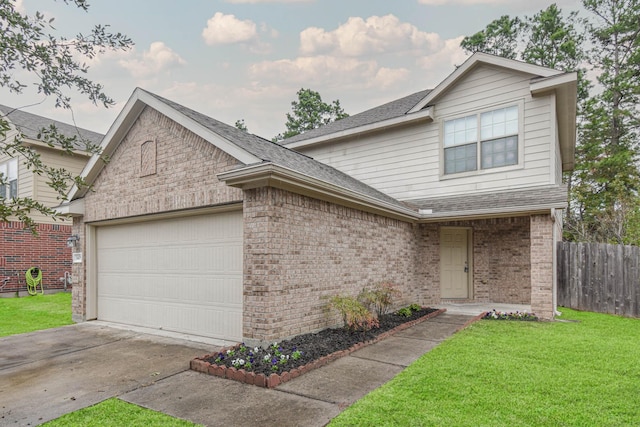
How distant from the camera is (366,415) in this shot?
3.65m

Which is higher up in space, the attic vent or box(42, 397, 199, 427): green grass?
the attic vent

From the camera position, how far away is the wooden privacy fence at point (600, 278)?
359 inches

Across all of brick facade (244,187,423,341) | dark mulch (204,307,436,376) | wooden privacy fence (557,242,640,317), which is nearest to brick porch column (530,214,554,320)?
wooden privacy fence (557,242,640,317)

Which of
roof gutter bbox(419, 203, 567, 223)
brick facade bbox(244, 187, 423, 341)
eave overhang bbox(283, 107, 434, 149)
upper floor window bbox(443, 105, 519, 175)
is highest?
eave overhang bbox(283, 107, 434, 149)

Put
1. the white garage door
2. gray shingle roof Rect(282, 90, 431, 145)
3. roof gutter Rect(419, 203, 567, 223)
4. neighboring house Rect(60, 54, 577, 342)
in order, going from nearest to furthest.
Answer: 1. neighboring house Rect(60, 54, 577, 342)
2. the white garage door
3. roof gutter Rect(419, 203, 567, 223)
4. gray shingle roof Rect(282, 90, 431, 145)

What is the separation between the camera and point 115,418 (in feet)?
12.1

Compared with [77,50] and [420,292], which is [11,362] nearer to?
[77,50]

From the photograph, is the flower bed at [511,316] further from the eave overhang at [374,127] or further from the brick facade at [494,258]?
the eave overhang at [374,127]

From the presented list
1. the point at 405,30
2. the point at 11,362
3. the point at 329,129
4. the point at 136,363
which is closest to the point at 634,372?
the point at 136,363

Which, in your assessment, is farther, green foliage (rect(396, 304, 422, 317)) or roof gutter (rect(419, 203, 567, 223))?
green foliage (rect(396, 304, 422, 317))

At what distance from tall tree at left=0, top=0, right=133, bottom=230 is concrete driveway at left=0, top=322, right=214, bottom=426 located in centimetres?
196

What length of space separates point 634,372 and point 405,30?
46.6 ft

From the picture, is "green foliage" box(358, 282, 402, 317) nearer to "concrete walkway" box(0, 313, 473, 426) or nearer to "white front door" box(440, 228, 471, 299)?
"concrete walkway" box(0, 313, 473, 426)

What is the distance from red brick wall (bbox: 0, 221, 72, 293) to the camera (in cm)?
1301
